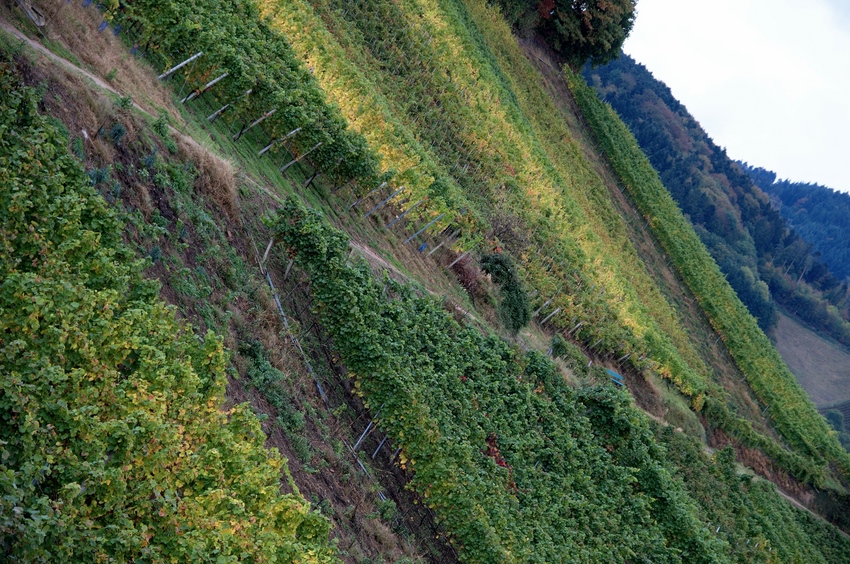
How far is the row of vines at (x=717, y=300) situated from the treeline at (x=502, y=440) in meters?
25.1

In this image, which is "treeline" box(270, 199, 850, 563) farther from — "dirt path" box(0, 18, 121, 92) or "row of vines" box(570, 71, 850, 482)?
"row of vines" box(570, 71, 850, 482)

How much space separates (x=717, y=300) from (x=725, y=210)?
62.0m

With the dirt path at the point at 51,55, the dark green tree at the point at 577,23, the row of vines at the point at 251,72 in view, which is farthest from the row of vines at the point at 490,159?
the dark green tree at the point at 577,23

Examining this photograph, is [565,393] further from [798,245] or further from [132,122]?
[798,245]

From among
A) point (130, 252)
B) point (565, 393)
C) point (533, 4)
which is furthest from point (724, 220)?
point (130, 252)

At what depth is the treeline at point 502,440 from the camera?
50.6ft

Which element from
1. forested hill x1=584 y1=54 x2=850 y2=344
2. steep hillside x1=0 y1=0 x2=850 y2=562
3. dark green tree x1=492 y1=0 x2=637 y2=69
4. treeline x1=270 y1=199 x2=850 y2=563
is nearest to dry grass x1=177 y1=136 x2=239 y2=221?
steep hillside x1=0 y1=0 x2=850 y2=562

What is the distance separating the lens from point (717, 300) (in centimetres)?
5350

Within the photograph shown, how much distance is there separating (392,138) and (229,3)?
664cm

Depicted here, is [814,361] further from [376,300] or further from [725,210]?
[376,300]

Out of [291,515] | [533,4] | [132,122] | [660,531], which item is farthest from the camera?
[533,4]

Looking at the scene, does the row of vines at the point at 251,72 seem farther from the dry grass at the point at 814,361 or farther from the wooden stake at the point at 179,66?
the dry grass at the point at 814,361

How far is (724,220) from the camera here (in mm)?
109438

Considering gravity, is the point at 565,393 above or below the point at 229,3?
below
